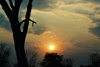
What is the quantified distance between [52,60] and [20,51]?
86962 mm

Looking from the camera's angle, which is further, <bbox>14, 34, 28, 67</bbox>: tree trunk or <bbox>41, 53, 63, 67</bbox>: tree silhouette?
<bbox>41, 53, 63, 67</bbox>: tree silhouette

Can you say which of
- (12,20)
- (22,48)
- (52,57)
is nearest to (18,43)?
(22,48)

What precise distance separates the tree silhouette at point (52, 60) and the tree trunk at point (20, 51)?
81.7m

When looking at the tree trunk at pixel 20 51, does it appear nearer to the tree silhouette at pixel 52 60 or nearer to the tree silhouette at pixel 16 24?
the tree silhouette at pixel 16 24

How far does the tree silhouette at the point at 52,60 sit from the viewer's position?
3673 inches

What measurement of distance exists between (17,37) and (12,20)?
76 centimetres

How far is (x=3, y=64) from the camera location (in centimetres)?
8812

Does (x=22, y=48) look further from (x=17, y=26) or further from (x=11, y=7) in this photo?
(x=11, y=7)

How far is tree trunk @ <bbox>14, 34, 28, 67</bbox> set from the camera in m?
9.94

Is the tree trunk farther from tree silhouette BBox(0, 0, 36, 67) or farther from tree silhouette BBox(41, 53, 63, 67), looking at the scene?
tree silhouette BBox(41, 53, 63, 67)

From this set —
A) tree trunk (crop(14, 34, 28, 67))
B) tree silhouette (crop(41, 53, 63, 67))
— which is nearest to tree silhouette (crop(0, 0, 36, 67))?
tree trunk (crop(14, 34, 28, 67))

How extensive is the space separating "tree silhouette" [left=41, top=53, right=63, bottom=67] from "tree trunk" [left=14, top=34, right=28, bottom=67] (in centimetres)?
8166

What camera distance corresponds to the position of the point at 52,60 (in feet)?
316

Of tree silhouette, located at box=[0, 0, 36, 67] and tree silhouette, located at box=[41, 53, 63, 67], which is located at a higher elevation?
tree silhouette, located at box=[41, 53, 63, 67]
